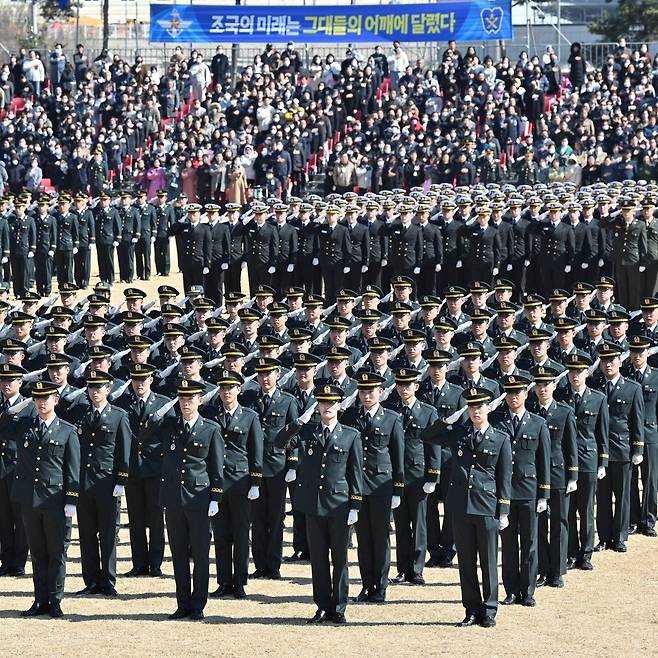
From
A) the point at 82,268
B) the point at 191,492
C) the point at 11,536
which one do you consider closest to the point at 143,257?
the point at 82,268

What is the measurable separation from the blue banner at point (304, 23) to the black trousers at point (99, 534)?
28.7m

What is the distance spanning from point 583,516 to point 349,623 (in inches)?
109

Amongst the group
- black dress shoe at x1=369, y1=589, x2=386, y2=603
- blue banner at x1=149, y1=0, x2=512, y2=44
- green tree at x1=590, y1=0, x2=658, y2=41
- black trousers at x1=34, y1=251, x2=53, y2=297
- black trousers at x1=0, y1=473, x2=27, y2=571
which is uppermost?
green tree at x1=590, y1=0, x2=658, y2=41

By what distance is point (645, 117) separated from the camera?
34.4 meters

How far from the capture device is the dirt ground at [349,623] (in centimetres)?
1218

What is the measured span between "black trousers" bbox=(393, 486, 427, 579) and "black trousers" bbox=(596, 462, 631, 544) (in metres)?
1.95

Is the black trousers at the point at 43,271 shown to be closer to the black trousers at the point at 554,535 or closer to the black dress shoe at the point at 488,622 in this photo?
the black trousers at the point at 554,535

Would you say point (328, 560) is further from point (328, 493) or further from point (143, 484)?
point (143, 484)

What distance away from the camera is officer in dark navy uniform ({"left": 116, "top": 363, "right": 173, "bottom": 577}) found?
47.0 ft

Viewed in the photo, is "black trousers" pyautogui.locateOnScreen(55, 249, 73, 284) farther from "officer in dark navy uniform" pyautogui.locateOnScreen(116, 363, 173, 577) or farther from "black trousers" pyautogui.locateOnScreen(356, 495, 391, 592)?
"black trousers" pyautogui.locateOnScreen(356, 495, 391, 592)

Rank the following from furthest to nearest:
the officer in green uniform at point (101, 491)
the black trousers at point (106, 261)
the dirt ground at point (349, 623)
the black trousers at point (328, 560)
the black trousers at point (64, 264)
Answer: the black trousers at point (106, 261) → the black trousers at point (64, 264) → the officer in green uniform at point (101, 491) → the black trousers at point (328, 560) → the dirt ground at point (349, 623)

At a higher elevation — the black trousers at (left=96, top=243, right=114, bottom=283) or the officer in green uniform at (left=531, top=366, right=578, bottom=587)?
the black trousers at (left=96, top=243, right=114, bottom=283)

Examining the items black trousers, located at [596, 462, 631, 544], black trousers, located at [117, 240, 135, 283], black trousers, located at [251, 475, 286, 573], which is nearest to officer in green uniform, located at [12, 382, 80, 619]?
black trousers, located at [251, 475, 286, 573]

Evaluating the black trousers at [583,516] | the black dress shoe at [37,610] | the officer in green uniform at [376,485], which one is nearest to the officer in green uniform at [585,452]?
the black trousers at [583,516]
